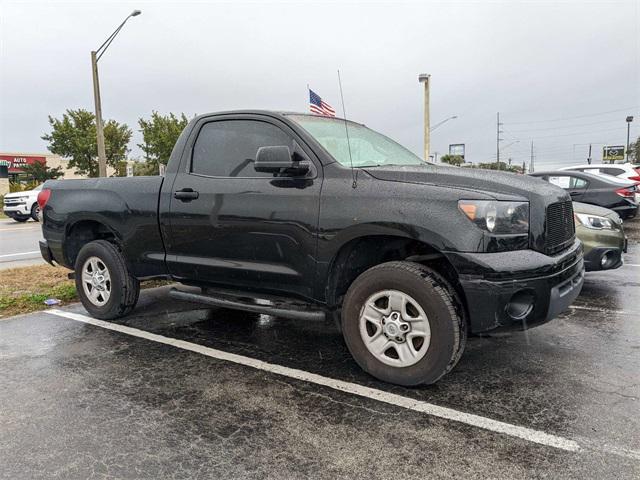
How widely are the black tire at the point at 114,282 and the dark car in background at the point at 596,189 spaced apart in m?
7.85

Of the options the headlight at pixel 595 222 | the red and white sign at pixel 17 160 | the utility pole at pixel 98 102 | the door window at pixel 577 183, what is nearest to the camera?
the headlight at pixel 595 222

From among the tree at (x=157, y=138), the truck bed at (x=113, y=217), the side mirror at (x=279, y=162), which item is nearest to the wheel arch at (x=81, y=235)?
the truck bed at (x=113, y=217)

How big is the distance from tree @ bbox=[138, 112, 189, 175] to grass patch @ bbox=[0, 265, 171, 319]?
95.7ft

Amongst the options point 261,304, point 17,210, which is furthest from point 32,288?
point 17,210

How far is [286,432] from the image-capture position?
275 centimetres

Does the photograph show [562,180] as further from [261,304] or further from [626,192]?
[261,304]

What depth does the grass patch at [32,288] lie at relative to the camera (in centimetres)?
551

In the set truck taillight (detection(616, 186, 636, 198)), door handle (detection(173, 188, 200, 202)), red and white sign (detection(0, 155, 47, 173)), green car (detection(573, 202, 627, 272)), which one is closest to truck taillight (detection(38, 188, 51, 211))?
door handle (detection(173, 188, 200, 202))

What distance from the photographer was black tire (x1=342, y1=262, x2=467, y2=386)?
307 cm

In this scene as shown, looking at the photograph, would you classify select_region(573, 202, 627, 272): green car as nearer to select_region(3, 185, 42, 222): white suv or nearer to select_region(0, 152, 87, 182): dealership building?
select_region(3, 185, 42, 222): white suv

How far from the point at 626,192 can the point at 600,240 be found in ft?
16.7

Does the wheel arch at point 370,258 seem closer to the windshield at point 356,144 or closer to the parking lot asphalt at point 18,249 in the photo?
the windshield at point 356,144

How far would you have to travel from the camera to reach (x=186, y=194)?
166 inches

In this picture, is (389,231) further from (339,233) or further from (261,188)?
(261,188)
